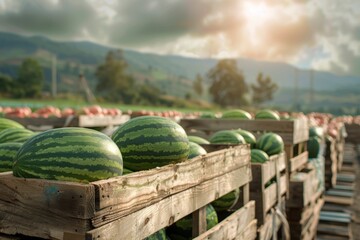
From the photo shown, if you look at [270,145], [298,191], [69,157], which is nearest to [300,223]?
[298,191]

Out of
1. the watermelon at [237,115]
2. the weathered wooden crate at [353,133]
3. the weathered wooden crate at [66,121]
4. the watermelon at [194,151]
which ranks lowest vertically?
the weathered wooden crate at [353,133]

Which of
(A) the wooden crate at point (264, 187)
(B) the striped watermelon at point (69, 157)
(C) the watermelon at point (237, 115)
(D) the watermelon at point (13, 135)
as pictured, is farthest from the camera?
(C) the watermelon at point (237, 115)

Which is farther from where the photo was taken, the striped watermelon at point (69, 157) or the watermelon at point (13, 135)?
the watermelon at point (13, 135)

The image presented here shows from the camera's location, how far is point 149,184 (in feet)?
7.13

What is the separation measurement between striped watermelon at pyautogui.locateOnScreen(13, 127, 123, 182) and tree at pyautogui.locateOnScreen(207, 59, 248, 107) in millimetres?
103927

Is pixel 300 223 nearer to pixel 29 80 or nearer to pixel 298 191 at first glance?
pixel 298 191

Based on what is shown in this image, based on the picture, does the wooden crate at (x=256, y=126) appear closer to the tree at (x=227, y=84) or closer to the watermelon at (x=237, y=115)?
the watermelon at (x=237, y=115)

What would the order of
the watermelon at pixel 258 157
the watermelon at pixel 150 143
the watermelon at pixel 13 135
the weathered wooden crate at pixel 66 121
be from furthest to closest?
the weathered wooden crate at pixel 66 121 < the watermelon at pixel 258 157 < the watermelon at pixel 13 135 < the watermelon at pixel 150 143

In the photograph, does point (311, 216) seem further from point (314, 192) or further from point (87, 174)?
point (87, 174)

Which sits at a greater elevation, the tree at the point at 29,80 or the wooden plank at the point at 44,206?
the tree at the point at 29,80

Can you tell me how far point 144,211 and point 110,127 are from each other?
240 inches

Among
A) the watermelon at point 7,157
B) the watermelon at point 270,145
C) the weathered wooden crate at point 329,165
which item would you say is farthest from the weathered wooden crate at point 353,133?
the watermelon at point 7,157

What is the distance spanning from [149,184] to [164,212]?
27 cm

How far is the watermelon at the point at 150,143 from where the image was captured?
114 inches
